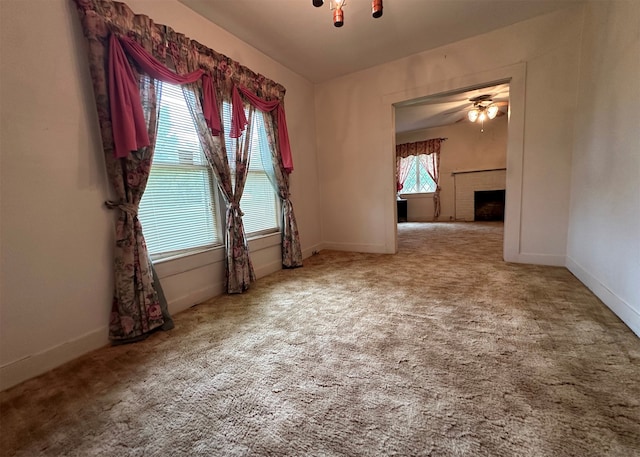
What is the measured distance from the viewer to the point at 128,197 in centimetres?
179

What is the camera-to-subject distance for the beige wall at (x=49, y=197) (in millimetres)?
1379

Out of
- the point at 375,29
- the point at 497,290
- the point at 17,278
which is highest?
the point at 375,29

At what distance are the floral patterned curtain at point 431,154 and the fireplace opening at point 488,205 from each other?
3.27 ft

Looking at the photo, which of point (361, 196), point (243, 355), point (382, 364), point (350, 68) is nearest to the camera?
point (382, 364)

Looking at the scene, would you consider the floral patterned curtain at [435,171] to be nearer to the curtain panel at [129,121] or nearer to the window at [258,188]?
the window at [258,188]

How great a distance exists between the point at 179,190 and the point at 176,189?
0.03 m

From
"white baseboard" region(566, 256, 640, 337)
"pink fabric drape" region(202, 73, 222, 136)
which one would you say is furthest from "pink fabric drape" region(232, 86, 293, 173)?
"white baseboard" region(566, 256, 640, 337)

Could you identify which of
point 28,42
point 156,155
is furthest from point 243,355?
point 28,42

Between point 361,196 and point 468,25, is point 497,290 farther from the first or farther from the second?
point 468,25

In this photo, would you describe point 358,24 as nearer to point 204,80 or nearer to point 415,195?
point 204,80

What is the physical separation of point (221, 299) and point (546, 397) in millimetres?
2332

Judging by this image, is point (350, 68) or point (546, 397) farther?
point (350, 68)

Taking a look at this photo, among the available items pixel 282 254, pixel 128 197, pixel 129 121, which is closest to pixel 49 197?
pixel 128 197

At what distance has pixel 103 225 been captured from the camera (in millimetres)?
1740
